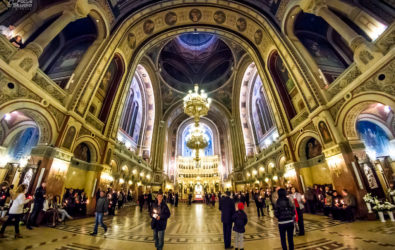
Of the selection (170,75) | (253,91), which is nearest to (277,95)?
(253,91)

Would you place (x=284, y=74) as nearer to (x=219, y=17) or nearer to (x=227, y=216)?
(x=219, y=17)

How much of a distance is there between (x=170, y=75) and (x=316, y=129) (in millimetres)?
20003

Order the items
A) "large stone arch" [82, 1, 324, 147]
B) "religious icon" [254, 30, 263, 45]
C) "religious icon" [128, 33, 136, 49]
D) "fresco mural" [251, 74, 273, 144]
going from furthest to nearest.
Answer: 1. "fresco mural" [251, 74, 273, 144]
2. "religious icon" [254, 30, 263, 45]
3. "religious icon" [128, 33, 136, 49]
4. "large stone arch" [82, 1, 324, 147]

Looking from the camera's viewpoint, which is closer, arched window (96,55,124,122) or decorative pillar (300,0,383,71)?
decorative pillar (300,0,383,71)

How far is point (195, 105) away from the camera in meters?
12.2

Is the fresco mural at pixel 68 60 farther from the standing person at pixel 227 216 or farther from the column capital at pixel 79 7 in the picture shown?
the standing person at pixel 227 216

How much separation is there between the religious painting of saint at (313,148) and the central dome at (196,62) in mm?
15300

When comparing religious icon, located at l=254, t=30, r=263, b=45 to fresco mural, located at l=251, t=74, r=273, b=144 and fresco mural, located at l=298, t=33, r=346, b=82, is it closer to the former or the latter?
fresco mural, located at l=298, t=33, r=346, b=82

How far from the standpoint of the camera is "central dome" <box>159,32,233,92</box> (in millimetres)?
22562

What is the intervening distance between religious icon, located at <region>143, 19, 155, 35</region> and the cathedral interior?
0.08m

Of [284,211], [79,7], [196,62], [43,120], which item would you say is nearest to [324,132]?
[284,211]

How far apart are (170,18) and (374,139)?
17063 millimetres

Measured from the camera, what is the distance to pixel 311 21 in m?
10.7

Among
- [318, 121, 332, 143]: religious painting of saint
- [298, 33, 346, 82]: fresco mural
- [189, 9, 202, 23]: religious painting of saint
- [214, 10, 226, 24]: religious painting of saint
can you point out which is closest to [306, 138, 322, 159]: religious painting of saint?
[318, 121, 332, 143]: religious painting of saint
